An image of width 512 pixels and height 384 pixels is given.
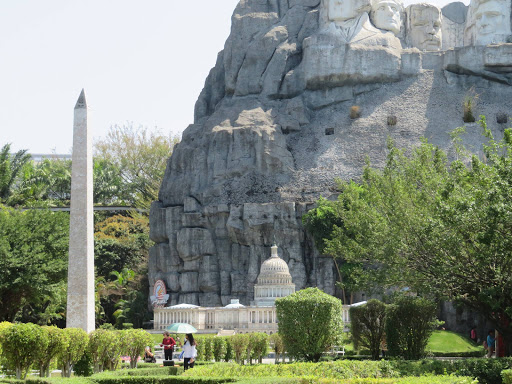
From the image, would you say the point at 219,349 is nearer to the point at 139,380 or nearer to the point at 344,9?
the point at 139,380

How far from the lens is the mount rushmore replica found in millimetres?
64312

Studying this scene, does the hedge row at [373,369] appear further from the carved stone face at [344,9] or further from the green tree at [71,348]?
Answer: the carved stone face at [344,9]

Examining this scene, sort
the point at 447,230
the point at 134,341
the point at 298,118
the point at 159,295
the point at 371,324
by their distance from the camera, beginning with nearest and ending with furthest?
the point at 134,341 → the point at 447,230 → the point at 371,324 → the point at 159,295 → the point at 298,118

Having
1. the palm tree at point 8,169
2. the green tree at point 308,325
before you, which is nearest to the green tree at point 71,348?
the green tree at point 308,325

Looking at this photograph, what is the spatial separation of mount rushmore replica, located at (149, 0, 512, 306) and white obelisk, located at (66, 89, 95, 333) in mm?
32609

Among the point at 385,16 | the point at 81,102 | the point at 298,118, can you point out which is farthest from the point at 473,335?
the point at 385,16

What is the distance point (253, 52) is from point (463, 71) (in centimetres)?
1681

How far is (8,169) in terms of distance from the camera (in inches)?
2457

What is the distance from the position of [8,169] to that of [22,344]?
4039cm

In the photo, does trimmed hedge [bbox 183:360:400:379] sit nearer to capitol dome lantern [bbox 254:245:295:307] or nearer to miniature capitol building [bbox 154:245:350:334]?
miniature capitol building [bbox 154:245:350:334]

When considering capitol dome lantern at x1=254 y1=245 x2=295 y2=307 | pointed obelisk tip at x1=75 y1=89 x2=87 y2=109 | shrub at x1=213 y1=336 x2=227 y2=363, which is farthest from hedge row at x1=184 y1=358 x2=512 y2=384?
capitol dome lantern at x1=254 y1=245 x2=295 y2=307

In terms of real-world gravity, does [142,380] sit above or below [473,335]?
below

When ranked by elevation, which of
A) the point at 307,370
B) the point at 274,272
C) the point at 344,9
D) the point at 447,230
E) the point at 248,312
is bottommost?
the point at 307,370

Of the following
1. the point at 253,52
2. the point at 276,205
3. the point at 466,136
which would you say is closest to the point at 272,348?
the point at 276,205
